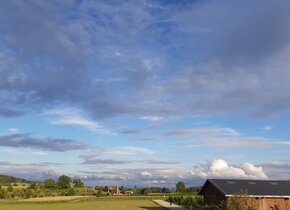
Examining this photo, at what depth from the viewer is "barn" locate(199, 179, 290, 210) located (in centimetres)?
4256

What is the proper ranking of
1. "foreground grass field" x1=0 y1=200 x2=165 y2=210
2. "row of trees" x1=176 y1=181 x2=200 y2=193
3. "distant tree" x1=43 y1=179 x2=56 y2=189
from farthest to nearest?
"distant tree" x1=43 y1=179 x2=56 y2=189, "row of trees" x1=176 y1=181 x2=200 y2=193, "foreground grass field" x1=0 y1=200 x2=165 y2=210

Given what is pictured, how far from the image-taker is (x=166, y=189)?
142 metres

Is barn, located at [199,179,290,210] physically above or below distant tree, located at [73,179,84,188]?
below

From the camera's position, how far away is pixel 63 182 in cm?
16788

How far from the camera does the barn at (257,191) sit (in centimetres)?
4256

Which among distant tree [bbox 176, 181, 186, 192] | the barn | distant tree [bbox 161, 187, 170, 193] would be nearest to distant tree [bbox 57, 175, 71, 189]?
distant tree [bbox 161, 187, 170, 193]

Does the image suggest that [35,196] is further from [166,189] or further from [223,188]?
[223,188]

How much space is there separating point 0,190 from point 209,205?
94.9 metres

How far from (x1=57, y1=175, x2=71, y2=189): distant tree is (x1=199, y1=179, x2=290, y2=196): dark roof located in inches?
4879

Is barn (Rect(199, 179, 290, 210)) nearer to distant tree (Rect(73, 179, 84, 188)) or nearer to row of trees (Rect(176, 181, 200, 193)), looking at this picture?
row of trees (Rect(176, 181, 200, 193))

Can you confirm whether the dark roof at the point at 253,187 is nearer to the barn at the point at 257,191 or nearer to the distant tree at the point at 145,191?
the barn at the point at 257,191

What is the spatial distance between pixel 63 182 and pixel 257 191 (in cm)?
13503

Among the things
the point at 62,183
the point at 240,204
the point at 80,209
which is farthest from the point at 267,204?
the point at 62,183

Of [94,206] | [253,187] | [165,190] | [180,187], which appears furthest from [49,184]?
[253,187]
